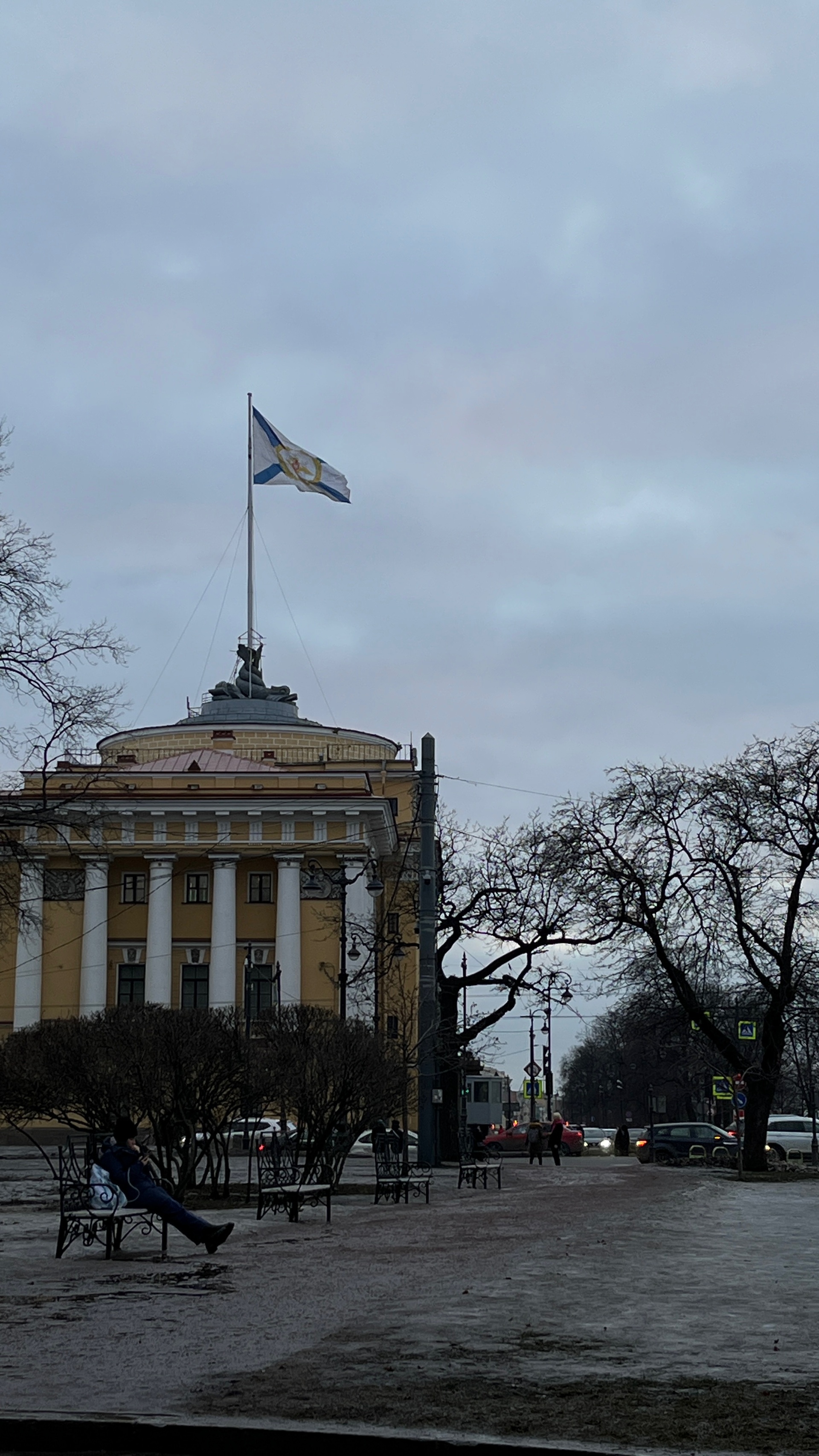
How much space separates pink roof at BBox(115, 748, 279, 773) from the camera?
237 feet

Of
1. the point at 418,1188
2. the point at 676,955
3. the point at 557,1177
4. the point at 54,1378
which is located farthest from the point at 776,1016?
the point at 54,1378

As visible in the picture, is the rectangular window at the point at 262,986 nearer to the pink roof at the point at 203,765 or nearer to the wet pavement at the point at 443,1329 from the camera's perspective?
the pink roof at the point at 203,765

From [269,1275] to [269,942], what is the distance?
55855 millimetres

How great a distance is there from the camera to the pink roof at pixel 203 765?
72.3 metres

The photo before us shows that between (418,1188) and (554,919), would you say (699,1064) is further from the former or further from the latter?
(418,1188)

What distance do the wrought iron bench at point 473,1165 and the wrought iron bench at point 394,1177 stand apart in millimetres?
3235

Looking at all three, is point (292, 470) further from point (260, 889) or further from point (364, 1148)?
point (364, 1148)

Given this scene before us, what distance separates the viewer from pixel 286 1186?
22766 millimetres

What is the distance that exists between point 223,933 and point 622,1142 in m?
18.4

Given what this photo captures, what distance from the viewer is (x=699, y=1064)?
42562mm

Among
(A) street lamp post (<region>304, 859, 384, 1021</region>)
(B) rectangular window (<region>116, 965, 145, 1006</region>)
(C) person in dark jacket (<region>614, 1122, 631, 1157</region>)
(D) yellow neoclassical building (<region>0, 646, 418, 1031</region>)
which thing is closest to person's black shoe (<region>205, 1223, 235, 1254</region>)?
(A) street lamp post (<region>304, 859, 384, 1021</region>)

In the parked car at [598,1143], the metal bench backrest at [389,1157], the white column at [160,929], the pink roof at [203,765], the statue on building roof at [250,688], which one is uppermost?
the statue on building roof at [250,688]

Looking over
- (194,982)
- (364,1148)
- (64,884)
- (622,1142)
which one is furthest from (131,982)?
(64,884)

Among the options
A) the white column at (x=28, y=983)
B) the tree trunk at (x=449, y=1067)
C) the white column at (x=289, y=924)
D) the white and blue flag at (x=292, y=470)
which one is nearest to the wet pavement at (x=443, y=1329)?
the tree trunk at (x=449, y=1067)
